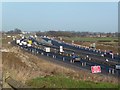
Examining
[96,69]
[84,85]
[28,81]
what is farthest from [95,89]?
[96,69]

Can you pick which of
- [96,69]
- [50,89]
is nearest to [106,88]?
[50,89]

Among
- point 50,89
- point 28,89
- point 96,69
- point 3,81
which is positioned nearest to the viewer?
point 28,89

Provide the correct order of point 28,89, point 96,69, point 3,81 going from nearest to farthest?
1. point 28,89
2. point 3,81
3. point 96,69

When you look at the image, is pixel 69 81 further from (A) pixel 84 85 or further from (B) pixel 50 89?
(B) pixel 50 89

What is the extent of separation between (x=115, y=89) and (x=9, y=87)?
4322 mm

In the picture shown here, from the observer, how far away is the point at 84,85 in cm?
1641

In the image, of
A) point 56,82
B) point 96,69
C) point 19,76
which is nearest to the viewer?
point 56,82

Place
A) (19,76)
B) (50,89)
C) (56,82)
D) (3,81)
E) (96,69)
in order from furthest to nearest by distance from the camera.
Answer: (96,69)
(19,76)
(56,82)
(3,81)
(50,89)

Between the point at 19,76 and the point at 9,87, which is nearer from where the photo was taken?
the point at 9,87

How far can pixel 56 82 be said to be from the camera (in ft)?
58.8

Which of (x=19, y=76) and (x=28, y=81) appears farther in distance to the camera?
(x=19, y=76)

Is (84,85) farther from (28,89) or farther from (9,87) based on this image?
(28,89)

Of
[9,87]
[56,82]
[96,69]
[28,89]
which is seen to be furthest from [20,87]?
[96,69]

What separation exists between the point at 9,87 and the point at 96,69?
16793 mm
